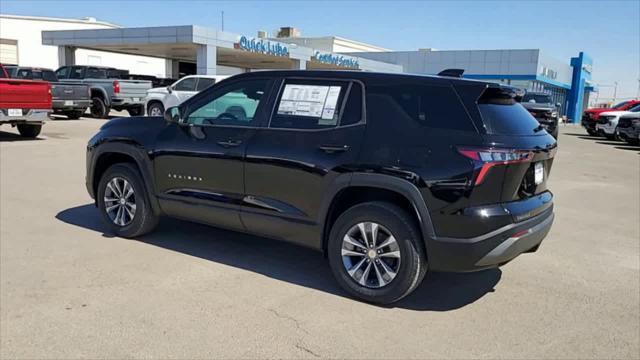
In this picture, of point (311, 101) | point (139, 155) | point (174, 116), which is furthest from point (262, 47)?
point (311, 101)

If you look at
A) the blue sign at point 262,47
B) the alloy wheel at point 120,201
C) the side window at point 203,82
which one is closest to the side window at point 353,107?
the alloy wheel at point 120,201

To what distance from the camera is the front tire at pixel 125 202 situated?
18.6 ft

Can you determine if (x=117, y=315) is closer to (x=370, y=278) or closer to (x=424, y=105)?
(x=370, y=278)

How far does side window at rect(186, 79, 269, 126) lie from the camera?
500 centimetres

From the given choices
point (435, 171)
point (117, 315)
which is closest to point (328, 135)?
point (435, 171)

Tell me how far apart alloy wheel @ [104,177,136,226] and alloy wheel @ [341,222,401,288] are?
2559 millimetres

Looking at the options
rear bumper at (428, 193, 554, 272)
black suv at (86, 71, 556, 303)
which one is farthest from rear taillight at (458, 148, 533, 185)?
rear bumper at (428, 193, 554, 272)

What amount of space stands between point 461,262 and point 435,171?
69 cm

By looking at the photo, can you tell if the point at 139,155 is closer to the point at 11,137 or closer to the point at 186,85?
the point at 11,137

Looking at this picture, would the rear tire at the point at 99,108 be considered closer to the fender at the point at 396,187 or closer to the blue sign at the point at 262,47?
the blue sign at the point at 262,47

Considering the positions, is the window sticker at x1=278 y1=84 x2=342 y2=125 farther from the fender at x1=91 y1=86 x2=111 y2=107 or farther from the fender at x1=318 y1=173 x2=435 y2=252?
the fender at x1=91 y1=86 x2=111 y2=107

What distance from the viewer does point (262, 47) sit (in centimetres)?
3266

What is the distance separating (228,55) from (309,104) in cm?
3536

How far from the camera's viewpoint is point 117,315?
396 centimetres
